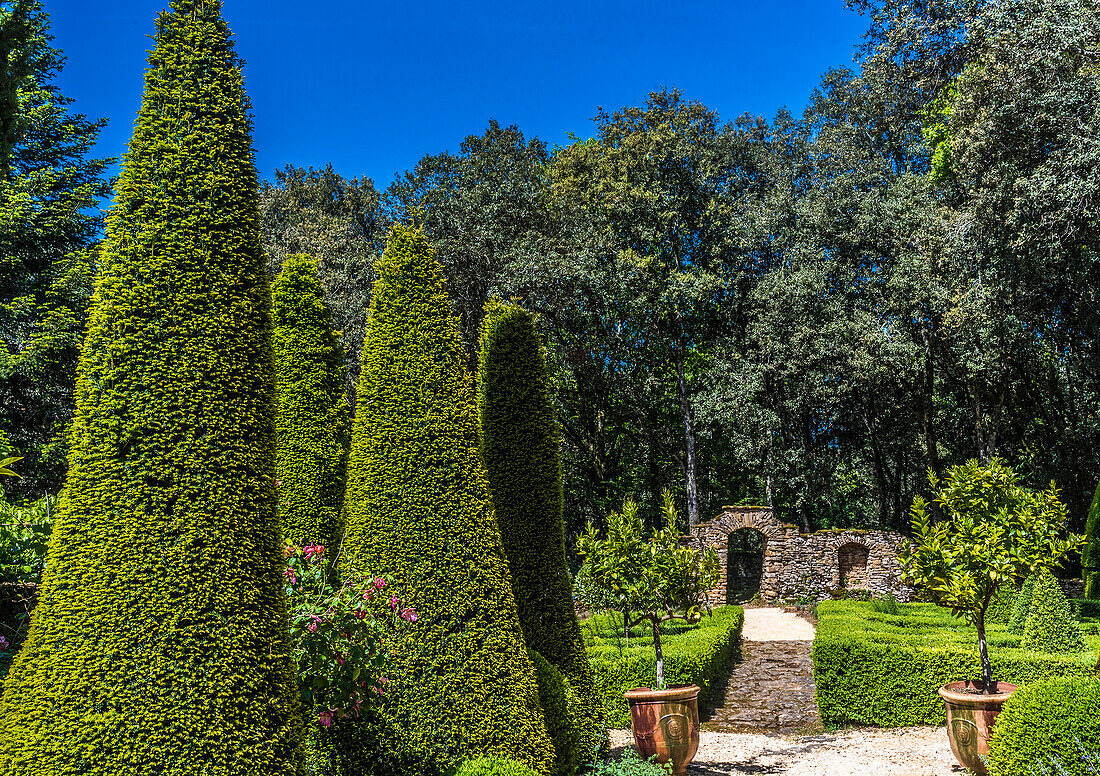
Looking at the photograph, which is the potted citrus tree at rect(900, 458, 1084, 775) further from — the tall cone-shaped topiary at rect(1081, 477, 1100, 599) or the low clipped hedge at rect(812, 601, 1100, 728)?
the tall cone-shaped topiary at rect(1081, 477, 1100, 599)

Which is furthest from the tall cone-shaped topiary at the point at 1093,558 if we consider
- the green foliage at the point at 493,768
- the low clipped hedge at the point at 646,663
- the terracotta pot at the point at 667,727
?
the green foliage at the point at 493,768

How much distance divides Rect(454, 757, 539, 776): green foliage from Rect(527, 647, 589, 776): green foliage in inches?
32.0

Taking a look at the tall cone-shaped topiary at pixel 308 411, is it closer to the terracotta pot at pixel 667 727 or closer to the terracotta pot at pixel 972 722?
the terracotta pot at pixel 667 727

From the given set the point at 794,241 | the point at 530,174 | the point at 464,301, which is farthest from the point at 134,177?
the point at 794,241

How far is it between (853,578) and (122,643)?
77.3 ft

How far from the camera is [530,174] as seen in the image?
2592cm

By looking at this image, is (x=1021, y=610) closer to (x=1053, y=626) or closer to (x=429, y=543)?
(x=1053, y=626)

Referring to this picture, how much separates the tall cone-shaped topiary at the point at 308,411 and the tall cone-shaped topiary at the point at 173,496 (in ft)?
14.0

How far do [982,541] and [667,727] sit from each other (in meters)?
3.71

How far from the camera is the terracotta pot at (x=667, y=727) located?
298 inches

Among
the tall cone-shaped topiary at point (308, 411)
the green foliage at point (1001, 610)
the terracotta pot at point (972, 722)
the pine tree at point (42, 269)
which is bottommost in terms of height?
the terracotta pot at point (972, 722)

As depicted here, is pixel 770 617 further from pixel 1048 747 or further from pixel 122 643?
pixel 122 643

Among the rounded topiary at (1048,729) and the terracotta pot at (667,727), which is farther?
the terracotta pot at (667,727)

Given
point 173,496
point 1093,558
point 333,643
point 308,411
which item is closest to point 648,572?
point 333,643
